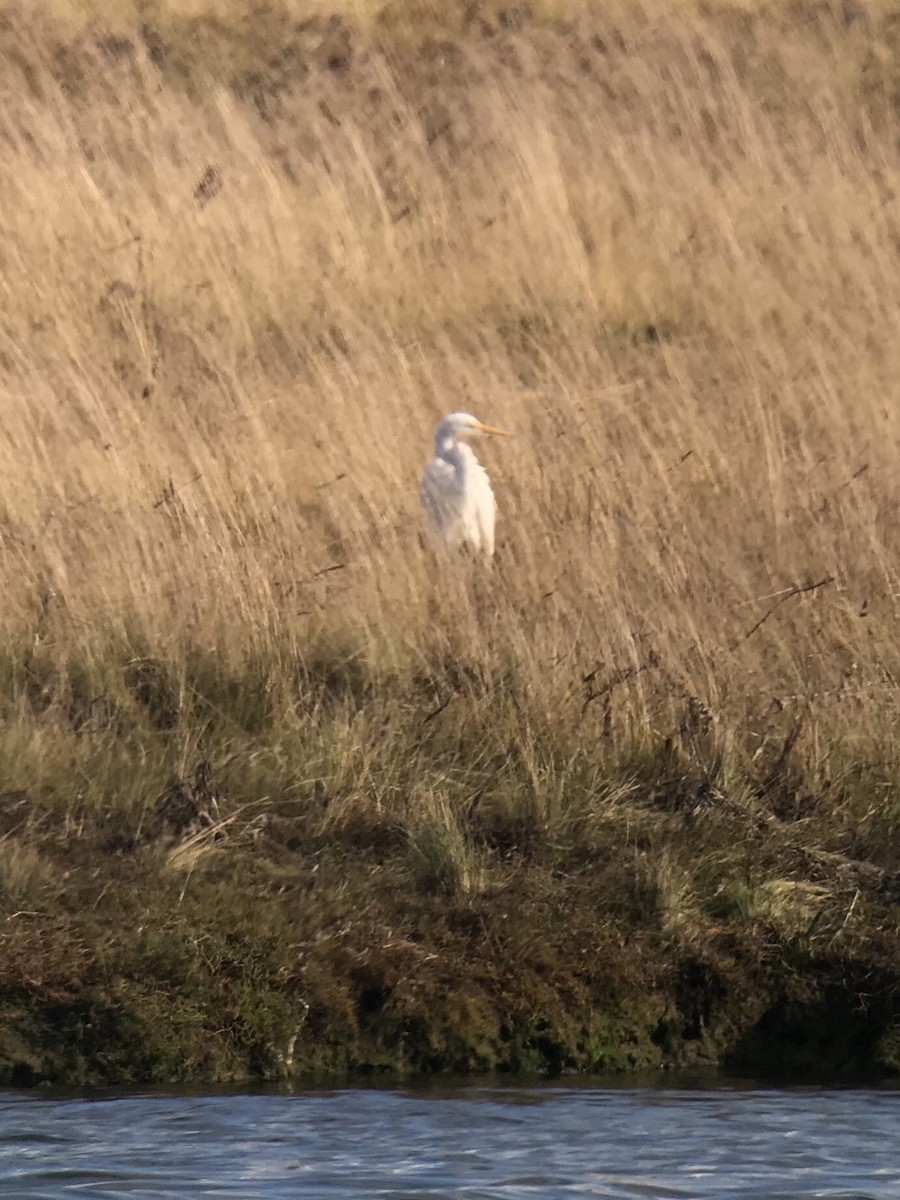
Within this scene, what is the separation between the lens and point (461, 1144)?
12.3 feet

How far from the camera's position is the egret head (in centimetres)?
758

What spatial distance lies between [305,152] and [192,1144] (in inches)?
322

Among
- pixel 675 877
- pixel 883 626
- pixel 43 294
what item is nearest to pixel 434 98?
pixel 43 294

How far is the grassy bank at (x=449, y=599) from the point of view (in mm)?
4410

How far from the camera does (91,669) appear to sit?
5.68 m

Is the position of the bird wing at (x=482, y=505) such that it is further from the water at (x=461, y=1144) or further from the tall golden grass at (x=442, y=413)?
the water at (x=461, y=1144)

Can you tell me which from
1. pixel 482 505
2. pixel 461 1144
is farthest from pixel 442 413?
pixel 461 1144

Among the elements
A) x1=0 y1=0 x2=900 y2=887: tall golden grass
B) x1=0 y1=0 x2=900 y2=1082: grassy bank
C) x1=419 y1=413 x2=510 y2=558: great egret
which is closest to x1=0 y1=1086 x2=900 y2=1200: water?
x1=0 y1=0 x2=900 y2=1082: grassy bank

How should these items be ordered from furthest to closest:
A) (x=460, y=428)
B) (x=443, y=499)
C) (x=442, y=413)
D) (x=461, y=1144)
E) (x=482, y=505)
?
(x=442, y=413) → (x=460, y=428) → (x=443, y=499) → (x=482, y=505) → (x=461, y=1144)

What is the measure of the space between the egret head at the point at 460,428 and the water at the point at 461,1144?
3.79m

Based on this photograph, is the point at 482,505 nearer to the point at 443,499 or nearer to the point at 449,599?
the point at 443,499

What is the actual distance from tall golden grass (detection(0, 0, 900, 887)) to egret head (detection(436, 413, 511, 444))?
0.54 feet

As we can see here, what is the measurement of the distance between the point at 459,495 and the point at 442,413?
1435 millimetres

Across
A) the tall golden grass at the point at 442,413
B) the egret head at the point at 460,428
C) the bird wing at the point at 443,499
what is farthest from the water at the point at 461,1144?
the egret head at the point at 460,428
